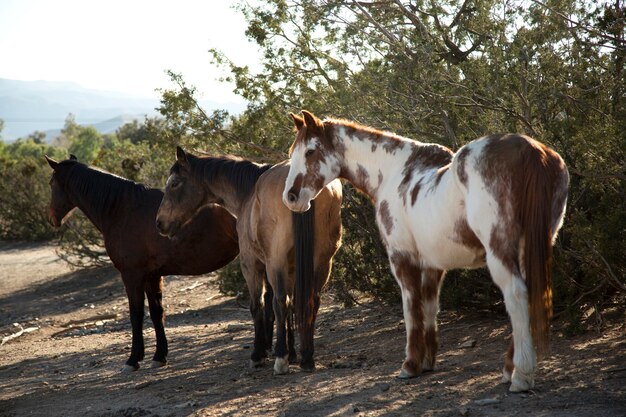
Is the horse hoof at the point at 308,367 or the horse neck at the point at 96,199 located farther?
the horse neck at the point at 96,199

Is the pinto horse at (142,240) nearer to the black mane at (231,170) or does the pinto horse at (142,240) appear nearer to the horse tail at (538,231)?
the black mane at (231,170)

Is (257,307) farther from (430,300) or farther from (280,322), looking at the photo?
(430,300)

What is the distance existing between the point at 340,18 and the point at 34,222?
1377 cm

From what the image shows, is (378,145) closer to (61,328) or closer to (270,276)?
(270,276)

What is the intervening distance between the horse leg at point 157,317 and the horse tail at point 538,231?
416 cm

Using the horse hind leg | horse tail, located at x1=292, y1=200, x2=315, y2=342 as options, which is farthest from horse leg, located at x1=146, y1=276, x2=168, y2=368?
horse tail, located at x1=292, y1=200, x2=315, y2=342

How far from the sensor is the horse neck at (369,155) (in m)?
5.55

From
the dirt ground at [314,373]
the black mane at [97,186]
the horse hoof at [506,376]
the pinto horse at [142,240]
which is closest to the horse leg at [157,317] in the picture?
the pinto horse at [142,240]

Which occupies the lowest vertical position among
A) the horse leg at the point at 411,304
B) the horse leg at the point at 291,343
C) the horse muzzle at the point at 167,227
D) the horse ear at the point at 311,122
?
the horse leg at the point at 291,343

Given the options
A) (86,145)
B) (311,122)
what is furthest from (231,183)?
(86,145)

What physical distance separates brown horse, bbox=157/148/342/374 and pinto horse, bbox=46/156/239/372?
49cm

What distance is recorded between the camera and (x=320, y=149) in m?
5.74

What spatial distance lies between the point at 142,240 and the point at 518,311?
166 inches

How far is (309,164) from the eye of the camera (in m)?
5.73
